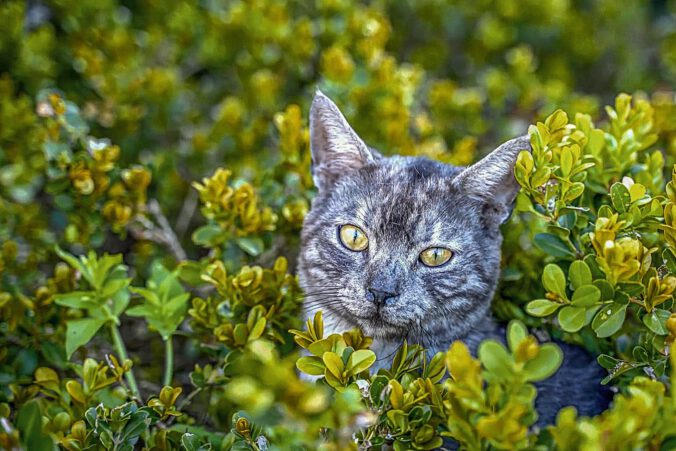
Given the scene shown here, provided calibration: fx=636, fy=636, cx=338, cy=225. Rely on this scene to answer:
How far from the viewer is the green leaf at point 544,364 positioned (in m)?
1.34

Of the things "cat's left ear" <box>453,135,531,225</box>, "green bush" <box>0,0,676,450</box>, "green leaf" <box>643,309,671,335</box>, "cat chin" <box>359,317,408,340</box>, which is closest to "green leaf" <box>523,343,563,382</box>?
"green bush" <box>0,0,676,450</box>

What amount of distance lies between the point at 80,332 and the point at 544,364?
1506mm

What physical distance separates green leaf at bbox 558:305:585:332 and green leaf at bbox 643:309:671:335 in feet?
0.57

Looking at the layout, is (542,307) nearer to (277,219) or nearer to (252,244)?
(252,244)

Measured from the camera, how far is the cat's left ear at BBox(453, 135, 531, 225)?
213 centimetres

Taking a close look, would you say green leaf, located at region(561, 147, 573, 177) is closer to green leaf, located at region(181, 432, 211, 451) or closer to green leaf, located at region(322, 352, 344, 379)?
green leaf, located at region(322, 352, 344, 379)

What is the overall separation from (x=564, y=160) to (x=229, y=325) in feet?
3.90

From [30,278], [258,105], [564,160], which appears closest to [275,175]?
[258,105]

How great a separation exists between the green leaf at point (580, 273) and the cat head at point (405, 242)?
48cm

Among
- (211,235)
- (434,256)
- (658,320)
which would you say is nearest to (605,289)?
(658,320)

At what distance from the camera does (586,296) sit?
5.63ft

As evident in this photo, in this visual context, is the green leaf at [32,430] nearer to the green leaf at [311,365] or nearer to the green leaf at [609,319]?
the green leaf at [311,365]

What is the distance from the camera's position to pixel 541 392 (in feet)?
7.25

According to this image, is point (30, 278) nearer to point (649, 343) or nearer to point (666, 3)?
point (649, 343)
